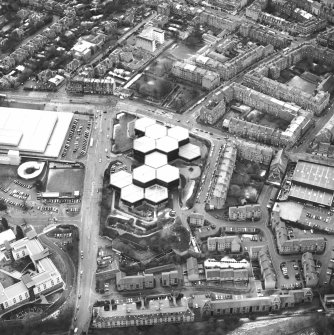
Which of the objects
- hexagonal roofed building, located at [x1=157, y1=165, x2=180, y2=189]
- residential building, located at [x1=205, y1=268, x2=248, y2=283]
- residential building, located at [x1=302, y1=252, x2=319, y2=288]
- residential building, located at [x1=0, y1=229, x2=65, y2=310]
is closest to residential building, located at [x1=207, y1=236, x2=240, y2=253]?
residential building, located at [x1=205, y1=268, x2=248, y2=283]

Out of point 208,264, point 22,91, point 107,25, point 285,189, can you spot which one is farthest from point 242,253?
point 107,25

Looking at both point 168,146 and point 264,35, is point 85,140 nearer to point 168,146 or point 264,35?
point 168,146

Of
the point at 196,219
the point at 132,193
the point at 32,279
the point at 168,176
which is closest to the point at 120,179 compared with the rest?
the point at 132,193

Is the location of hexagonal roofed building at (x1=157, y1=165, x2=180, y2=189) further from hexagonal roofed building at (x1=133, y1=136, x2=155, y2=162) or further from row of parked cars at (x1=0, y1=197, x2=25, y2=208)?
row of parked cars at (x1=0, y1=197, x2=25, y2=208)

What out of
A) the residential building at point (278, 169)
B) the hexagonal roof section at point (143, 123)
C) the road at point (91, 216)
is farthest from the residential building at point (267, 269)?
the hexagonal roof section at point (143, 123)

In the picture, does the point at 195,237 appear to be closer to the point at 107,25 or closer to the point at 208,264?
the point at 208,264
